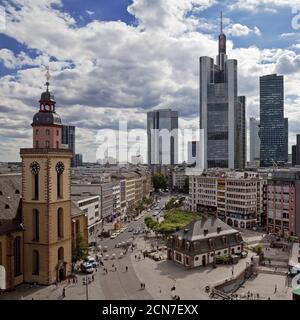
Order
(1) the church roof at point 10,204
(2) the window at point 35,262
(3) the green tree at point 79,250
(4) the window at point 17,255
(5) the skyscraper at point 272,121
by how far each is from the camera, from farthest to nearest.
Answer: (5) the skyscraper at point 272,121, (3) the green tree at point 79,250, (2) the window at point 35,262, (4) the window at point 17,255, (1) the church roof at point 10,204

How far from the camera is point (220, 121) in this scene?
453 ft

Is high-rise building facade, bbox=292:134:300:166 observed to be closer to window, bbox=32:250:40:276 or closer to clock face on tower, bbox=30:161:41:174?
clock face on tower, bbox=30:161:41:174

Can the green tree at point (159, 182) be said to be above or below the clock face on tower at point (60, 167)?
below

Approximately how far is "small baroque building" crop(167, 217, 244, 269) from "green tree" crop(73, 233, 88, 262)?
9755mm

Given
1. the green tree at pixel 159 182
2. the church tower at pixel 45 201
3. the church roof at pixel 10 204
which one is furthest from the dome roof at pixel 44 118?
the green tree at pixel 159 182

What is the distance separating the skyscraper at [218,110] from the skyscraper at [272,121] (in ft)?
127

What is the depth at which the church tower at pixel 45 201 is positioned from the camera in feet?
109

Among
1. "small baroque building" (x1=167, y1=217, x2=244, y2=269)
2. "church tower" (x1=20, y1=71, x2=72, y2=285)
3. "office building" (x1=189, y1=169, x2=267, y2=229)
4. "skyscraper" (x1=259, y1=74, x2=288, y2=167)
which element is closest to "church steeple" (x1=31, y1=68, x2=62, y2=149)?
"church tower" (x1=20, y1=71, x2=72, y2=285)

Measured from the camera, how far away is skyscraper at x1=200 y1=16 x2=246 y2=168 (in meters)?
138

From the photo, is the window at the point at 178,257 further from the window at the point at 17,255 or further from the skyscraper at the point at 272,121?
the skyscraper at the point at 272,121

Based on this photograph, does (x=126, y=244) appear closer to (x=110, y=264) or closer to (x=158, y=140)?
(x=110, y=264)

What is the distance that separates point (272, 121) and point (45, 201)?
16120 centimetres

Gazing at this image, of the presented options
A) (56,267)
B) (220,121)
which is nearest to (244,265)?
(56,267)

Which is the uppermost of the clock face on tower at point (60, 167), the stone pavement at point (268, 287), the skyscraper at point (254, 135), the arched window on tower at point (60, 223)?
the skyscraper at point (254, 135)
